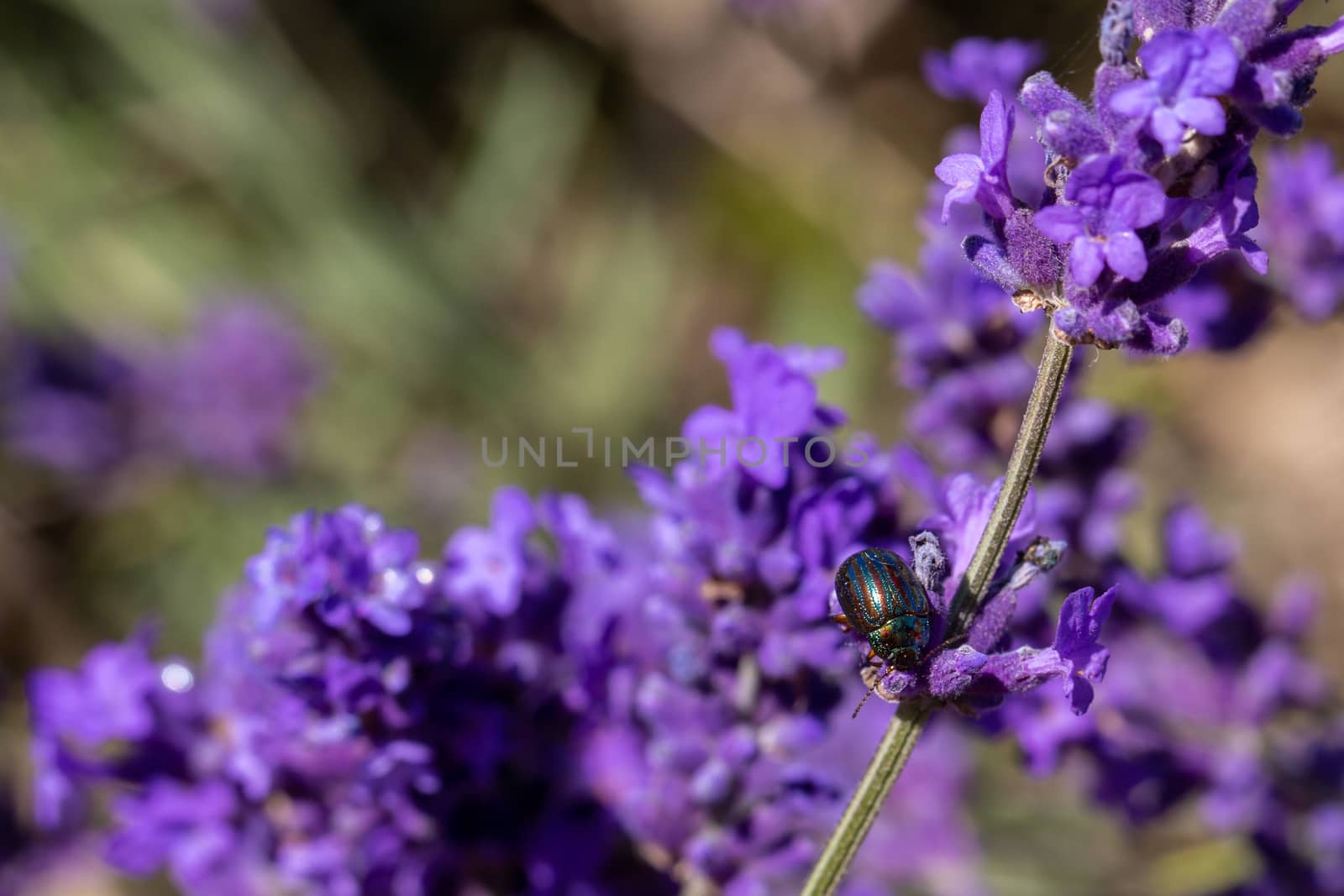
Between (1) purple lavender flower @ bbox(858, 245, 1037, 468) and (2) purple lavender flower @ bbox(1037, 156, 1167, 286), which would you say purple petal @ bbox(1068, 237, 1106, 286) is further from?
(1) purple lavender flower @ bbox(858, 245, 1037, 468)

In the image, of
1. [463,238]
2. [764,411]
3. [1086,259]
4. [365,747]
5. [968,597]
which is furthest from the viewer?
[463,238]

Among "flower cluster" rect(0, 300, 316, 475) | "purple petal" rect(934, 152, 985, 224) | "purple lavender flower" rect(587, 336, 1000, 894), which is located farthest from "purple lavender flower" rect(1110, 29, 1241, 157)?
"flower cluster" rect(0, 300, 316, 475)

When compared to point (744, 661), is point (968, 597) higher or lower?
lower

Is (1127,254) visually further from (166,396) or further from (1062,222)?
(166,396)

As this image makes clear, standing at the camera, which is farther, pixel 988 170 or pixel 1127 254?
pixel 988 170

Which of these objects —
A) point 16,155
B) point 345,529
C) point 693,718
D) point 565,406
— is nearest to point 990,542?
point 693,718

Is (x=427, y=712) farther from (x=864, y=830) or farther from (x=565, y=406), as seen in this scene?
(x=565, y=406)

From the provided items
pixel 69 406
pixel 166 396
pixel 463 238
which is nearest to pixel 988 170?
pixel 463 238

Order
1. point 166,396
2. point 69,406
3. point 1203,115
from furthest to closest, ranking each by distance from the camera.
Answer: point 166,396, point 69,406, point 1203,115
